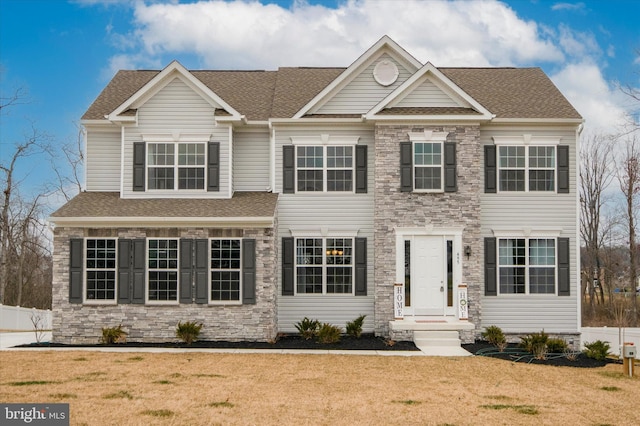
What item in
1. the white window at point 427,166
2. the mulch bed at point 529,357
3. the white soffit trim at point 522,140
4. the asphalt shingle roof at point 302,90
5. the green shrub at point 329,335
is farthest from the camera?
→ the asphalt shingle roof at point 302,90

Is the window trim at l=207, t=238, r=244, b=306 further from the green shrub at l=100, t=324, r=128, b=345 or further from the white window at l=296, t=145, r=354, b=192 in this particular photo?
the white window at l=296, t=145, r=354, b=192

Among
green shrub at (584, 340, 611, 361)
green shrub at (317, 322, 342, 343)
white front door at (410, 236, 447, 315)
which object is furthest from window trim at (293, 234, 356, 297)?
green shrub at (584, 340, 611, 361)

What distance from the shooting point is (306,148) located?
20047 mm

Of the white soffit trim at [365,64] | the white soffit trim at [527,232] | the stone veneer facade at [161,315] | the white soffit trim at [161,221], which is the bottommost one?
the stone veneer facade at [161,315]

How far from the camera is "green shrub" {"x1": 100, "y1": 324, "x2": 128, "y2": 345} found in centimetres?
1789

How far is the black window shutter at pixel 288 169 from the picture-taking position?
65.4ft

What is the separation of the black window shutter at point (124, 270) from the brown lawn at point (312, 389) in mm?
2595

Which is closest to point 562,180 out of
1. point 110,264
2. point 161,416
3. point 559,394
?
point 559,394

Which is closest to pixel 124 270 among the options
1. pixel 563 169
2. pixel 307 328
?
pixel 307 328

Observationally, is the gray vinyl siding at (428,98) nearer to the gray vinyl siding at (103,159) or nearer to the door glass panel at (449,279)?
the door glass panel at (449,279)

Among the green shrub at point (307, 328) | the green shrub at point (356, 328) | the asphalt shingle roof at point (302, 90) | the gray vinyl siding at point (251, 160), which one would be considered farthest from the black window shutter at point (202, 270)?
the asphalt shingle roof at point (302, 90)

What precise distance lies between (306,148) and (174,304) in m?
5.83

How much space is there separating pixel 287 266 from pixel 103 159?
6.50 metres

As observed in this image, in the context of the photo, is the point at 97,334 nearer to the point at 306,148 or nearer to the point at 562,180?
the point at 306,148
